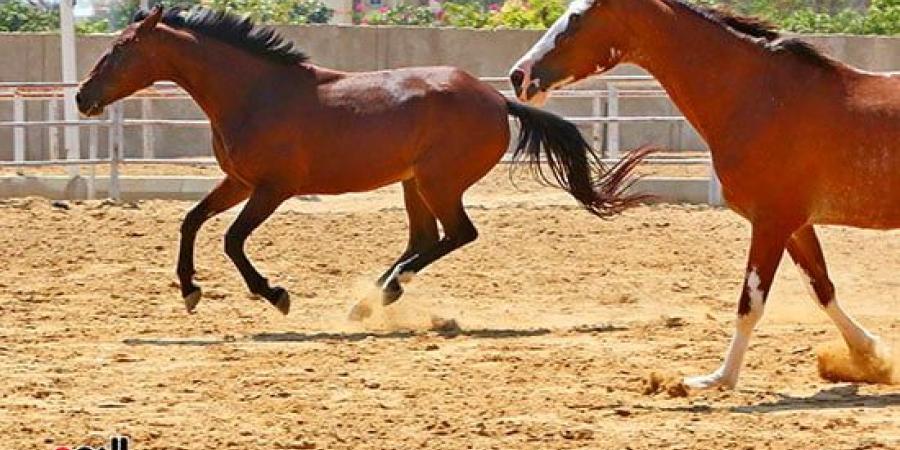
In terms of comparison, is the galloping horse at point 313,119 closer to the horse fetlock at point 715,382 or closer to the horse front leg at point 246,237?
the horse front leg at point 246,237

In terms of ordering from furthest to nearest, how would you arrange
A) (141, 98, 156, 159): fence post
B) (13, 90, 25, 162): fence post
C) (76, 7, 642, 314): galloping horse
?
1. (141, 98, 156, 159): fence post
2. (13, 90, 25, 162): fence post
3. (76, 7, 642, 314): galloping horse

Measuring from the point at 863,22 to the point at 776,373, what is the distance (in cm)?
2075

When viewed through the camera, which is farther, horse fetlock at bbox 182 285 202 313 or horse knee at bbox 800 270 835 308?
horse fetlock at bbox 182 285 202 313

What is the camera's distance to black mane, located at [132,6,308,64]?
11.0 meters

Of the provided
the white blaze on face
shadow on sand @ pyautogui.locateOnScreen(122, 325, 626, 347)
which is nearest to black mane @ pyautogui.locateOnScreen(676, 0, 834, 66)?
the white blaze on face

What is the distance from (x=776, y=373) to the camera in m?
8.41

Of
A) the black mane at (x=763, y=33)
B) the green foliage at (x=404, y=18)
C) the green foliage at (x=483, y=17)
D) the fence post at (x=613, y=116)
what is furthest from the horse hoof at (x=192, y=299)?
the green foliage at (x=404, y=18)

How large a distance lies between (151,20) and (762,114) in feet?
14.1

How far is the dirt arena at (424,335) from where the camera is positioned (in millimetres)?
6945

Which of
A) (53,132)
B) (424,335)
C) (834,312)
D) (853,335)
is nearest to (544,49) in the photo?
(834,312)

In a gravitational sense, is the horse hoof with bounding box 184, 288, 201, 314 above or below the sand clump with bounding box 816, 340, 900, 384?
below

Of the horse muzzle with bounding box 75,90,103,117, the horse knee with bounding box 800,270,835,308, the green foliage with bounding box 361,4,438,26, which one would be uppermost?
the green foliage with bounding box 361,4,438,26

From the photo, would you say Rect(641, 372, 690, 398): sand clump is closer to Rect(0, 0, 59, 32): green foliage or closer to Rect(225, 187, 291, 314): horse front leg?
Rect(225, 187, 291, 314): horse front leg

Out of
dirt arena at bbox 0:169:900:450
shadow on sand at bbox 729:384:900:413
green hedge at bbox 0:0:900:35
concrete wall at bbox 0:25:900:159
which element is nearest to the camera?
dirt arena at bbox 0:169:900:450
